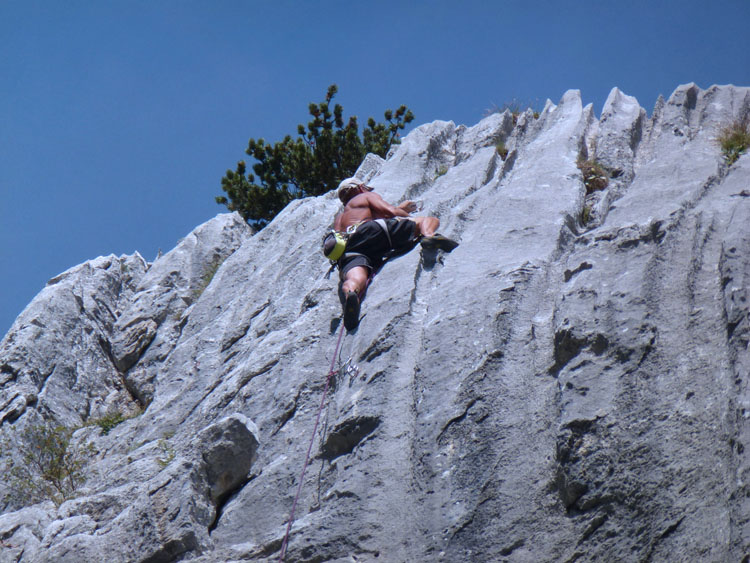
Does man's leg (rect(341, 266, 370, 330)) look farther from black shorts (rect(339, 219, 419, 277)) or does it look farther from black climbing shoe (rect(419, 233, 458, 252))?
black climbing shoe (rect(419, 233, 458, 252))

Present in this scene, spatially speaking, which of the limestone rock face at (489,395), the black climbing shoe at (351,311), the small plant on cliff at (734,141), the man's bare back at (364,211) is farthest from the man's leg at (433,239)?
the small plant on cliff at (734,141)

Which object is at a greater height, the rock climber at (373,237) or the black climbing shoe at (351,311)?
the rock climber at (373,237)

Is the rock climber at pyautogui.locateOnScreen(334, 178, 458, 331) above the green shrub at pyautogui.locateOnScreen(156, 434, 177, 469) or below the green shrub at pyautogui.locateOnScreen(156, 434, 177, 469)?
above

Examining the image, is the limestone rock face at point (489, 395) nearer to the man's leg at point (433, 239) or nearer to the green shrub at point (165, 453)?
the green shrub at point (165, 453)

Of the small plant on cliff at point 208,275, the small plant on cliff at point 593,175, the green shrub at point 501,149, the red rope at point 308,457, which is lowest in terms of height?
the red rope at point 308,457

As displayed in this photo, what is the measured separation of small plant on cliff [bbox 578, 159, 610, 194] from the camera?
1100 centimetres

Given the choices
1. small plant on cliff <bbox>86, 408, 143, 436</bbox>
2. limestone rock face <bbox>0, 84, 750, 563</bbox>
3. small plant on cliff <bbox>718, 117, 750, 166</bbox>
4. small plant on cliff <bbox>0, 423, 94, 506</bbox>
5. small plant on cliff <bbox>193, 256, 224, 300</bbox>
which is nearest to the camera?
limestone rock face <bbox>0, 84, 750, 563</bbox>

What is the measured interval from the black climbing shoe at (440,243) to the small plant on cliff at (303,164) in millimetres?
11035

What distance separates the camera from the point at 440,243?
392 inches

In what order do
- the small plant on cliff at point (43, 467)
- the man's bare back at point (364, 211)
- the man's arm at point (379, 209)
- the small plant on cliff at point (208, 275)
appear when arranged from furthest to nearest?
the small plant on cliff at point (208, 275)
the man's arm at point (379, 209)
the man's bare back at point (364, 211)
the small plant on cliff at point (43, 467)

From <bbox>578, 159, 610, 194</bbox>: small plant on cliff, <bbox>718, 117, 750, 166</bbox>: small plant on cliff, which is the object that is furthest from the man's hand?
<bbox>718, 117, 750, 166</bbox>: small plant on cliff

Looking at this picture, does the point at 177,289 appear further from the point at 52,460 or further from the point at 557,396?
the point at 557,396

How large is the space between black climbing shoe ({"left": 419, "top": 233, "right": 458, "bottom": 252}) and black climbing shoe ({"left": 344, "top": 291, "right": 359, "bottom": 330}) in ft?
4.05

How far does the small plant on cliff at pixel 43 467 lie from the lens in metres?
10.4
